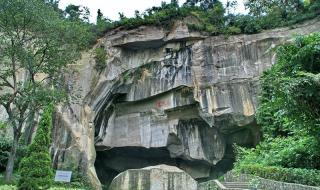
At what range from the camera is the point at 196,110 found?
18.1 m

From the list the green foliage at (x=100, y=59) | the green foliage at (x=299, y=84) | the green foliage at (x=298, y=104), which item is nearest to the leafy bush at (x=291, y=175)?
the green foliage at (x=298, y=104)

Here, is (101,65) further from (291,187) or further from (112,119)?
(291,187)

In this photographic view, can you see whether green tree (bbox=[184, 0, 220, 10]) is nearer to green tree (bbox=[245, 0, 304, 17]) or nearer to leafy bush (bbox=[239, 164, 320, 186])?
green tree (bbox=[245, 0, 304, 17])

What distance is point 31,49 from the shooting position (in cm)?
1365

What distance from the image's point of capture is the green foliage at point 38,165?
9539mm

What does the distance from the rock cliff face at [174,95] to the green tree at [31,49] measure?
2643 millimetres

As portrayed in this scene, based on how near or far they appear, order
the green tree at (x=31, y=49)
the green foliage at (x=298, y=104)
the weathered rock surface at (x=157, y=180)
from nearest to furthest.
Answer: the green foliage at (x=298, y=104)
the weathered rock surface at (x=157, y=180)
the green tree at (x=31, y=49)

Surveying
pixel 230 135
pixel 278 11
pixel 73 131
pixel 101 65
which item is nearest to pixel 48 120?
pixel 73 131

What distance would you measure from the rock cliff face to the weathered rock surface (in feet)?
11.8

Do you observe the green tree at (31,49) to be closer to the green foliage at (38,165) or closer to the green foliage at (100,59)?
the green foliage at (38,165)

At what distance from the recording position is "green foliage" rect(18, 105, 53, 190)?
31.3 feet

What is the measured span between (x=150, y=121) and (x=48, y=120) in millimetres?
8485

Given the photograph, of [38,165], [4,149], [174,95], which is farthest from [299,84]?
[4,149]

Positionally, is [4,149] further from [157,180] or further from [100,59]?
[157,180]
